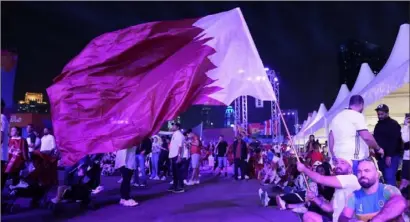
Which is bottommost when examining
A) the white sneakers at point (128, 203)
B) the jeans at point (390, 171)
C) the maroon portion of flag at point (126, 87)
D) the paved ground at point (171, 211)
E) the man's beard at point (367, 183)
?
the paved ground at point (171, 211)

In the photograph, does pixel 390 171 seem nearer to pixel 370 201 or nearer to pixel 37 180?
pixel 370 201

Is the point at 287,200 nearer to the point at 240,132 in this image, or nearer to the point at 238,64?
the point at 238,64

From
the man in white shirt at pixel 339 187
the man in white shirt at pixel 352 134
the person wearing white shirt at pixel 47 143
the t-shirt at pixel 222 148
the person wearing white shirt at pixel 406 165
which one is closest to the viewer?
the man in white shirt at pixel 339 187

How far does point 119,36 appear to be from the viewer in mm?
6391

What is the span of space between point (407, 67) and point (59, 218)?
24.4ft

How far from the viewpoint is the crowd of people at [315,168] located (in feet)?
12.1

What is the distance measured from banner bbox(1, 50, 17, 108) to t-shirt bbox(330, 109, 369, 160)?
6.57m

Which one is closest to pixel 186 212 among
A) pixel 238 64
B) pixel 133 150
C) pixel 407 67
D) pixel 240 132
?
pixel 133 150

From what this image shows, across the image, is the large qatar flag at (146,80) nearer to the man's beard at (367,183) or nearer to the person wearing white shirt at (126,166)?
the person wearing white shirt at (126,166)

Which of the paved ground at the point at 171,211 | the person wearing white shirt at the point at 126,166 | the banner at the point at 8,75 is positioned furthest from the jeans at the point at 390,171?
the banner at the point at 8,75

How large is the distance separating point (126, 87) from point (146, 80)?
322 millimetres

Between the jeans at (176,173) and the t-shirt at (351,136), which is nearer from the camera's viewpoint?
the t-shirt at (351,136)

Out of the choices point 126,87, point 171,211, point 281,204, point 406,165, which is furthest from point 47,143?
point 406,165

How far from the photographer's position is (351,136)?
5.41 metres
